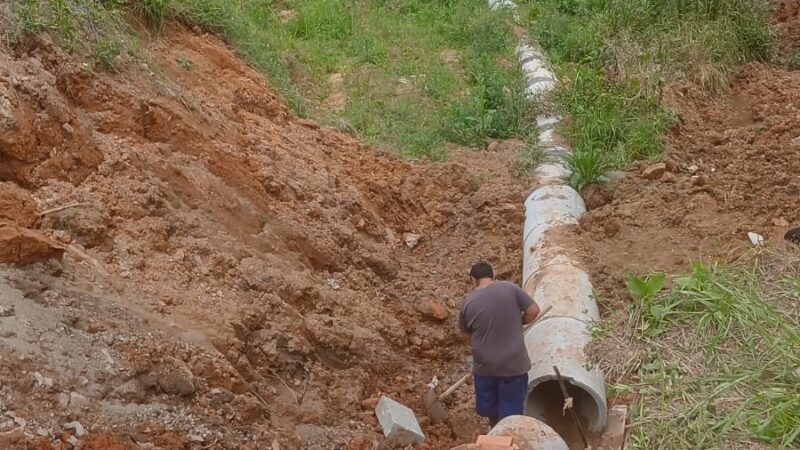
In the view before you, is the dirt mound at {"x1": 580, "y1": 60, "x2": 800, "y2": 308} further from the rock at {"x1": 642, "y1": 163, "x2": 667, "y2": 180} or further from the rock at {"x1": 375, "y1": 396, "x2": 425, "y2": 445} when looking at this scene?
the rock at {"x1": 375, "y1": 396, "x2": 425, "y2": 445}

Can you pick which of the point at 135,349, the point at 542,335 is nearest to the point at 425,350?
the point at 542,335

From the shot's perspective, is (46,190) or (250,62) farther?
(250,62)

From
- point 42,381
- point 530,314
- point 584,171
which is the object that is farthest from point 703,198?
point 42,381

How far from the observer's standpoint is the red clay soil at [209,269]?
13.2ft

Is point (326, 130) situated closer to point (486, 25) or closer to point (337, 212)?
point (337, 212)

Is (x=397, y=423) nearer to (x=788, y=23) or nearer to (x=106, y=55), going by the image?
(x=106, y=55)

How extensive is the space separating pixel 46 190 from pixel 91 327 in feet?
3.64

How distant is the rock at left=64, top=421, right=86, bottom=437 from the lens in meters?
3.59

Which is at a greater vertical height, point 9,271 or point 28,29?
point 28,29

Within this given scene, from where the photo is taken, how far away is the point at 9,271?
13.6 feet

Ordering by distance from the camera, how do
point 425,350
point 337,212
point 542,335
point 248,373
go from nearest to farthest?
point 248,373, point 542,335, point 425,350, point 337,212

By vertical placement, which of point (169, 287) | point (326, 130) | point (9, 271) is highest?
point (9, 271)

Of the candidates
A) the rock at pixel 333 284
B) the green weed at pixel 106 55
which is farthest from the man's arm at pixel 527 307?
the green weed at pixel 106 55

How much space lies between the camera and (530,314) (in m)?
5.36
